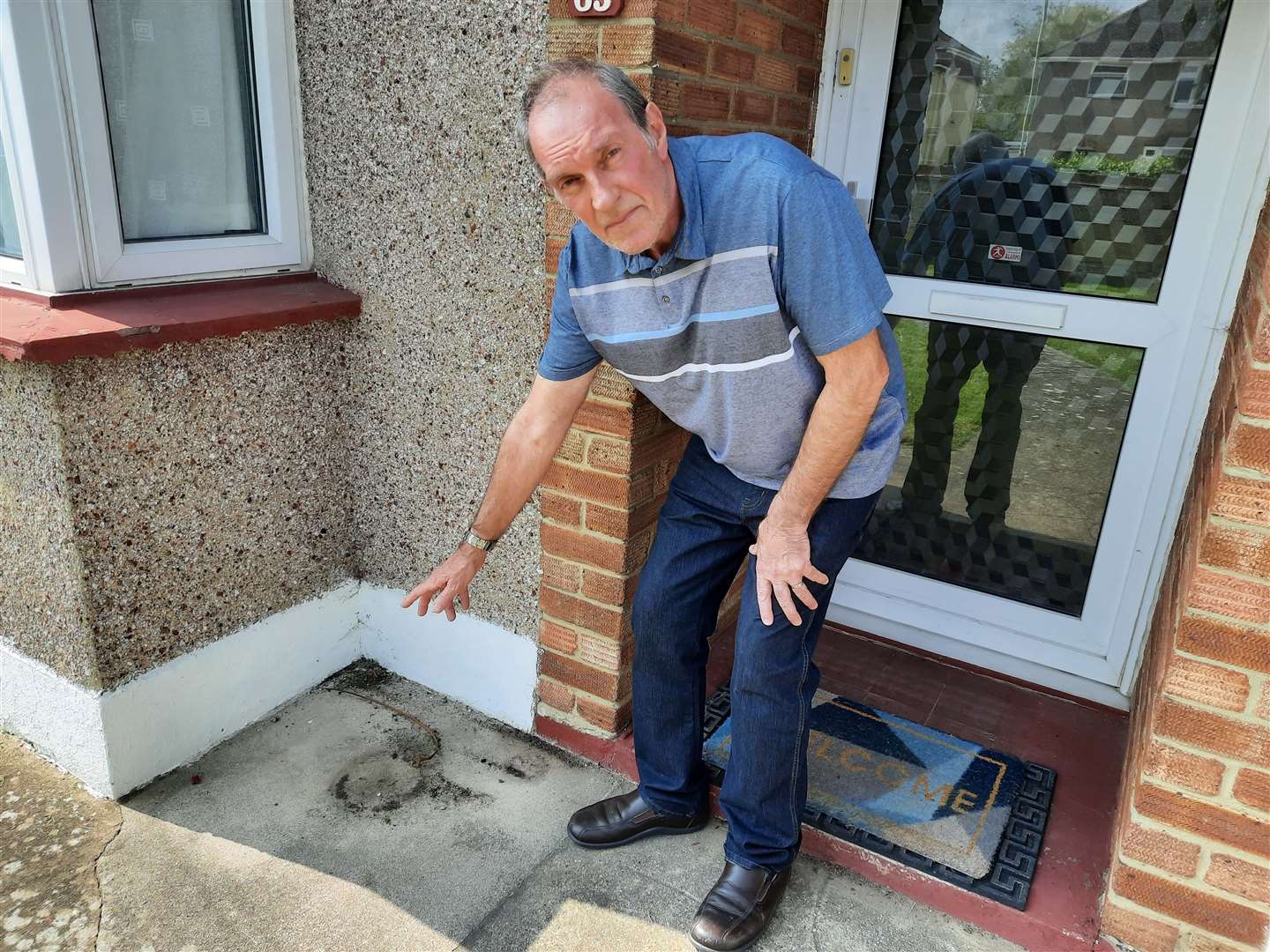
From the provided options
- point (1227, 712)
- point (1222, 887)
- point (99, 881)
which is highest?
point (1227, 712)

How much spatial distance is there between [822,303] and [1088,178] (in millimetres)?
1385

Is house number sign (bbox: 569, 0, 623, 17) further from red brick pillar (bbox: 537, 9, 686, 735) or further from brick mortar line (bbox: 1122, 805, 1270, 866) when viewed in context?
brick mortar line (bbox: 1122, 805, 1270, 866)

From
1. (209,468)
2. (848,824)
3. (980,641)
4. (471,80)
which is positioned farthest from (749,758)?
(471,80)

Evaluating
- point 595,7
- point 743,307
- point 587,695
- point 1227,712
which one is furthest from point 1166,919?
point 595,7

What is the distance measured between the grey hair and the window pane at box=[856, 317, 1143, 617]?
1.49 metres

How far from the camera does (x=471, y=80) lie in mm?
2289

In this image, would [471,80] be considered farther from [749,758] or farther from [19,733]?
[19,733]

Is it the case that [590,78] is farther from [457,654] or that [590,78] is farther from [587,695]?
[457,654]

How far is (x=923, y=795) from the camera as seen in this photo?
2.38 metres

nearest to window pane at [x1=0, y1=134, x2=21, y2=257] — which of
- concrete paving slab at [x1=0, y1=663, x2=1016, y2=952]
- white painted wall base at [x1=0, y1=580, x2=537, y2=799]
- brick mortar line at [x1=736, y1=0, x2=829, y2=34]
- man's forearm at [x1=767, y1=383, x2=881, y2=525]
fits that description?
white painted wall base at [x1=0, y1=580, x2=537, y2=799]

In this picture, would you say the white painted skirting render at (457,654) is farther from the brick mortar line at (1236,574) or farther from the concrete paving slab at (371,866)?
the brick mortar line at (1236,574)

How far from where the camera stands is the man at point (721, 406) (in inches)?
63.7

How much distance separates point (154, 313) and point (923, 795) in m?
2.35

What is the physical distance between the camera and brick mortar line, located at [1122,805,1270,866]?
178cm
